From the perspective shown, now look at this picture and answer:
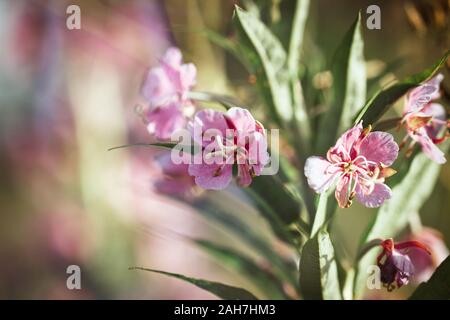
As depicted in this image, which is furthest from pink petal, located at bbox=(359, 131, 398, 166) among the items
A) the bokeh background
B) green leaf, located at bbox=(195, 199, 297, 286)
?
the bokeh background

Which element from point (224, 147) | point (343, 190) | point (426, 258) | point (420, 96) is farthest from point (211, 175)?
point (426, 258)

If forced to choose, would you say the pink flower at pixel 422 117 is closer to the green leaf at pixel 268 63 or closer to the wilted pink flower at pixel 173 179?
the green leaf at pixel 268 63

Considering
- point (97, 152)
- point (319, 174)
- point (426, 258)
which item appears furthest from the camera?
point (97, 152)

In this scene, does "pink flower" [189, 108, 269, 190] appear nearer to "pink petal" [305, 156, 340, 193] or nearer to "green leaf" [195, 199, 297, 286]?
"pink petal" [305, 156, 340, 193]

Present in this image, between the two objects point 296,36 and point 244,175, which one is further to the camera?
point 296,36

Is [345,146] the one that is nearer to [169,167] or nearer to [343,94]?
[343,94]

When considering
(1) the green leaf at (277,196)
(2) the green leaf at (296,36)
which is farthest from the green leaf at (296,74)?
(1) the green leaf at (277,196)

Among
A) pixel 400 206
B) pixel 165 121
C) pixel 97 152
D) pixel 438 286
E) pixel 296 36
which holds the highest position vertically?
pixel 97 152
